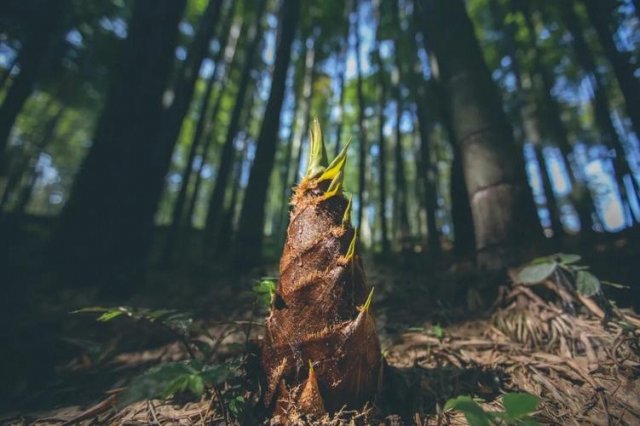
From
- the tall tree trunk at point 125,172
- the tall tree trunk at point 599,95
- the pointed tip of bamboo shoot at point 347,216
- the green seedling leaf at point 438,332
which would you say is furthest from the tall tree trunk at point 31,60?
the tall tree trunk at point 599,95

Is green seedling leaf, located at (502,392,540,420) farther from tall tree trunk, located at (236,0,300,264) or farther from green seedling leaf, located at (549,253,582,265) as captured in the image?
tall tree trunk, located at (236,0,300,264)

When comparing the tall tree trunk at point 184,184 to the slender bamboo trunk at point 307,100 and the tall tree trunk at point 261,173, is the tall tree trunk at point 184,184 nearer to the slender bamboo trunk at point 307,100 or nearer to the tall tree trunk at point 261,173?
the tall tree trunk at point 261,173

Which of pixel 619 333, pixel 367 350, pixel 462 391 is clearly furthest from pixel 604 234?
pixel 367 350

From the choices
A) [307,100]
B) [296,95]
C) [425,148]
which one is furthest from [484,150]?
[296,95]

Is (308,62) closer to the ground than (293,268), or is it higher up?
higher up

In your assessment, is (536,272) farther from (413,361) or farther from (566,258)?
(413,361)

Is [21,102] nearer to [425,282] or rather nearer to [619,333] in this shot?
[425,282]

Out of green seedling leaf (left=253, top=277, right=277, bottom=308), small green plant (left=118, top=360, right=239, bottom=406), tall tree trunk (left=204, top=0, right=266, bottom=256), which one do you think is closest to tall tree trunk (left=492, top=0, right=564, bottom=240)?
green seedling leaf (left=253, top=277, right=277, bottom=308)

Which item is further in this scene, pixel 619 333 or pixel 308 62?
pixel 308 62
